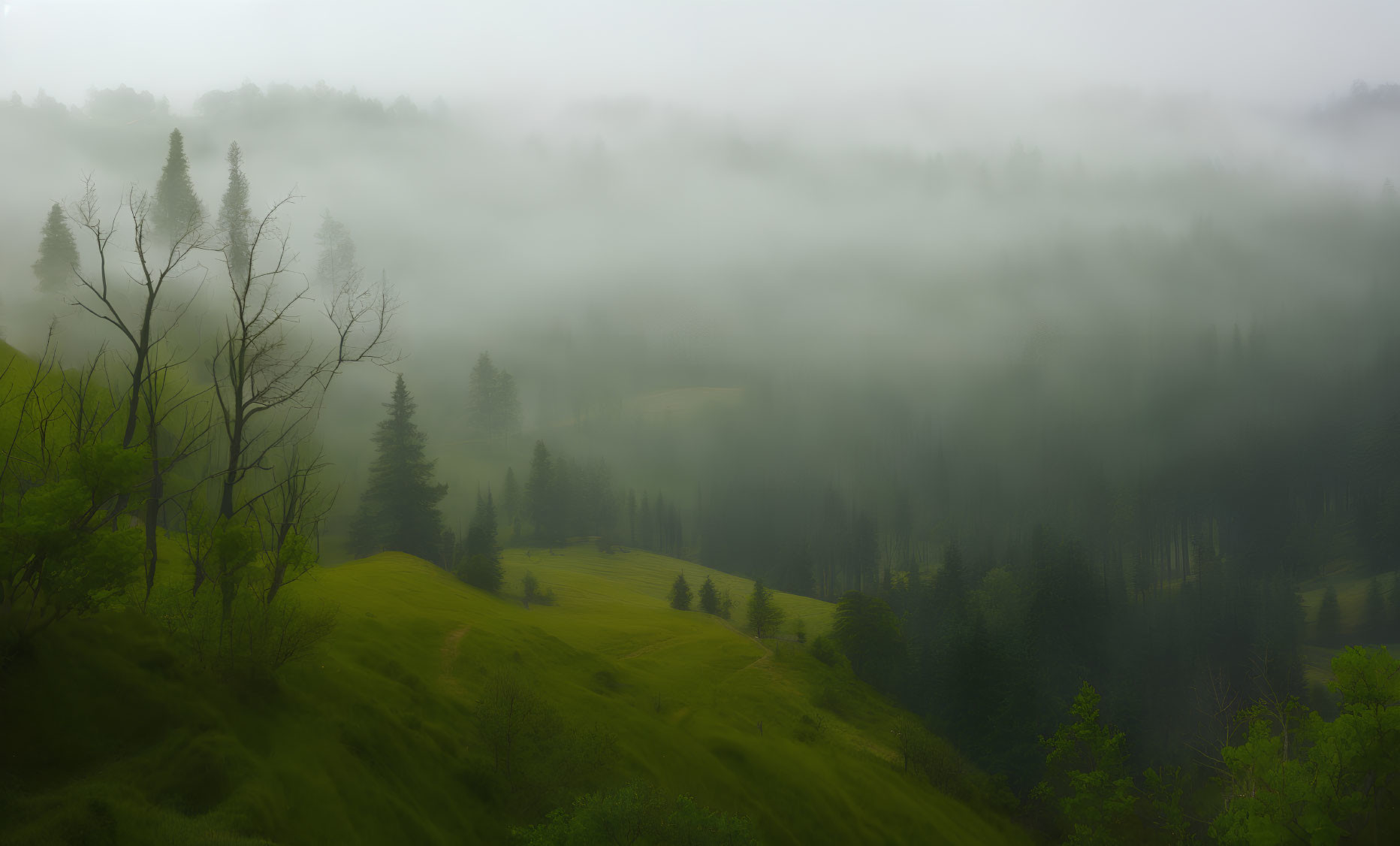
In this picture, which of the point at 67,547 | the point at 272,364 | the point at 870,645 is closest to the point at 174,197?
the point at 272,364

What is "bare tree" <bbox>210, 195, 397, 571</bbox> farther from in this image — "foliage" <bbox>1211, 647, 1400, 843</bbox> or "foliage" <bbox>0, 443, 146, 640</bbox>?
"foliage" <bbox>1211, 647, 1400, 843</bbox>

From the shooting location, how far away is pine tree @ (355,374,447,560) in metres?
73.9

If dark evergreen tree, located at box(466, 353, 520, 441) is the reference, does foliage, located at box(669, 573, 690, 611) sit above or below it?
below

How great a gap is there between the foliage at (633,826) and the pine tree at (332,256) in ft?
409

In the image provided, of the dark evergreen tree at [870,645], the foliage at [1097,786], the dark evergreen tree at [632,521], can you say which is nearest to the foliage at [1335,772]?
the foliage at [1097,786]

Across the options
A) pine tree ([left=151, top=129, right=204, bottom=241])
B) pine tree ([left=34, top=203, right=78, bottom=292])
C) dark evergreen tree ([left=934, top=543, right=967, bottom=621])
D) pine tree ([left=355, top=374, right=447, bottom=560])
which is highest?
pine tree ([left=151, top=129, right=204, bottom=241])

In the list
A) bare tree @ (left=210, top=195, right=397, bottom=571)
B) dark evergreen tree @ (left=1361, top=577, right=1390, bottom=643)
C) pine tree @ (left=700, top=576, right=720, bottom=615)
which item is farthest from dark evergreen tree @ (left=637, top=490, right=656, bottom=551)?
dark evergreen tree @ (left=1361, top=577, right=1390, bottom=643)

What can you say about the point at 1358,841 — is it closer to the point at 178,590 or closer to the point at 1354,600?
the point at 178,590

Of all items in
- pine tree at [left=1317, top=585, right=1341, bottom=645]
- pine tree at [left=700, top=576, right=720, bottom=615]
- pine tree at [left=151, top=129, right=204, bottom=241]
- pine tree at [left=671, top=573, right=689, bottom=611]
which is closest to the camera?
pine tree at [left=151, top=129, right=204, bottom=241]

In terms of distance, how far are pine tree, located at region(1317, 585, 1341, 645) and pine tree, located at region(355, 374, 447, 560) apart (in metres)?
137

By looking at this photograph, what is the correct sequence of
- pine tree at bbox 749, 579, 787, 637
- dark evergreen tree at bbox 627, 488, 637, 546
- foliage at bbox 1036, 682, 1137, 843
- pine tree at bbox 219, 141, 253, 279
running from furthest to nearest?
dark evergreen tree at bbox 627, 488, 637, 546, pine tree at bbox 219, 141, 253, 279, pine tree at bbox 749, 579, 787, 637, foliage at bbox 1036, 682, 1137, 843

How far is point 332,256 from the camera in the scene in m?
130

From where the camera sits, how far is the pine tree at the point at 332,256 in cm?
12975

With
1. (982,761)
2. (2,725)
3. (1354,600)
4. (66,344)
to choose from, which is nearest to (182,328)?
(66,344)
